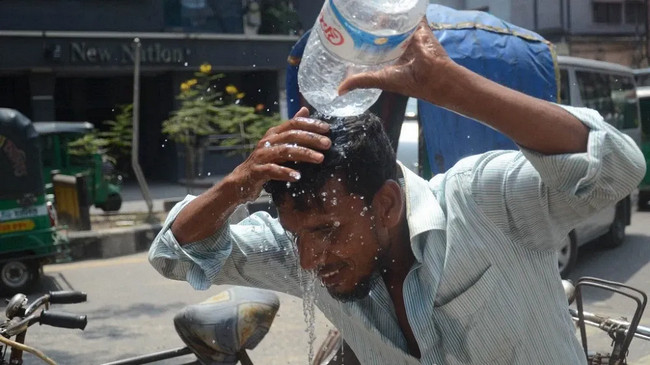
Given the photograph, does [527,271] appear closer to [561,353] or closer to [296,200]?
[561,353]

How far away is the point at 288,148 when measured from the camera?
→ 1643 millimetres

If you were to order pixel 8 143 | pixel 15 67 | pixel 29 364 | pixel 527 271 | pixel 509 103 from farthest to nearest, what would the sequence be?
pixel 15 67
pixel 8 143
pixel 29 364
pixel 527 271
pixel 509 103

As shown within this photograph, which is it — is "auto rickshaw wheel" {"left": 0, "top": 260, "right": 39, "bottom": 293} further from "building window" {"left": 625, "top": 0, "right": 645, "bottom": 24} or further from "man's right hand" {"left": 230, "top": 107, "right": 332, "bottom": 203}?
"building window" {"left": 625, "top": 0, "right": 645, "bottom": 24}

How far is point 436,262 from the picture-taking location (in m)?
1.71

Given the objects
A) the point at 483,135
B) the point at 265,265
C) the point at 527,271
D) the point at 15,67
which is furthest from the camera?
the point at 15,67

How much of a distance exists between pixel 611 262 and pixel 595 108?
5.05ft

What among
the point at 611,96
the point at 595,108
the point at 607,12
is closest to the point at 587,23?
the point at 607,12

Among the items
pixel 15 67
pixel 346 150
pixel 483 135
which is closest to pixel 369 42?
pixel 346 150

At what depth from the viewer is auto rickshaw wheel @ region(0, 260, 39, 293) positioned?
753cm

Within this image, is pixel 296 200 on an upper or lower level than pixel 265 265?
upper

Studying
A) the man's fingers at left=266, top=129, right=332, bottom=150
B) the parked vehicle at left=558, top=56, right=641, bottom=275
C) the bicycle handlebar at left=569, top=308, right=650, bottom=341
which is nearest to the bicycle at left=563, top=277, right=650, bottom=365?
the bicycle handlebar at left=569, top=308, right=650, bottom=341

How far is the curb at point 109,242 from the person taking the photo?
31.3 ft

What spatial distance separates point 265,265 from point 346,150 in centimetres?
46

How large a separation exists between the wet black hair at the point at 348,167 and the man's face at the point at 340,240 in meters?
0.01
